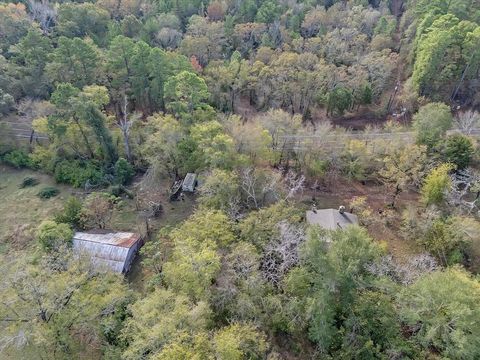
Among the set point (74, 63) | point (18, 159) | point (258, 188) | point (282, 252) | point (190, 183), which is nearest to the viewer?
point (282, 252)

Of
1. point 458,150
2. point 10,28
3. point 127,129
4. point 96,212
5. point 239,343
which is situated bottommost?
point 96,212

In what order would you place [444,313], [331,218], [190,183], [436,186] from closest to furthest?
1. [444,313]
2. [436,186]
3. [331,218]
4. [190,183]

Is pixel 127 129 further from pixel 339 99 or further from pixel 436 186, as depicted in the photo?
pixel 436 186

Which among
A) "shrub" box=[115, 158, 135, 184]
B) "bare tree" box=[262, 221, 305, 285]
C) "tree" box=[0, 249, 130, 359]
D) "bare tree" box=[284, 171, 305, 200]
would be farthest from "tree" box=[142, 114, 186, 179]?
"bare tree" box=[262, 221, 305, 285]

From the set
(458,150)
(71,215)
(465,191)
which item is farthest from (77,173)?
(458,150)

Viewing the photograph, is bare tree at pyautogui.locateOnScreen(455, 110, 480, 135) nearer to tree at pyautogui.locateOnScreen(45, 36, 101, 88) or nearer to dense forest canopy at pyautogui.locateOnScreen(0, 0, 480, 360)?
dense forest canopy at pyautogui.locateOnScreen(0, 0, 480, 360)

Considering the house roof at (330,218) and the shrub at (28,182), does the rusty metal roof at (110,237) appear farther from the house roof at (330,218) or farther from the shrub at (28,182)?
the house roof at (330,218)

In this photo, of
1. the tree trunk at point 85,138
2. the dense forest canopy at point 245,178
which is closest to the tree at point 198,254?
the dense forest canopy at point 245,178
